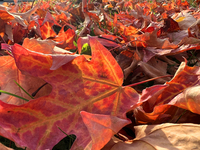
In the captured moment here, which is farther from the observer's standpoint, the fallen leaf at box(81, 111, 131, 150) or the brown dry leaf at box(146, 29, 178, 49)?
the brown dry leaf at box(146, 29, 178, 49)

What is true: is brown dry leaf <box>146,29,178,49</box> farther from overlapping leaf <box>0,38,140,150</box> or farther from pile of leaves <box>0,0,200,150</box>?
overlapping leaf <box>0,38,140,150</box>

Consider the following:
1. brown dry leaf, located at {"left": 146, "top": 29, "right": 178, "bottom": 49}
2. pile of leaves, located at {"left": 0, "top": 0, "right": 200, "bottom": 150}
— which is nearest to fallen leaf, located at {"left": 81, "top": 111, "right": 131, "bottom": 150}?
pile of leaves, located at {"left": 0, "top": 0, "right": 200, "bottom": 150}

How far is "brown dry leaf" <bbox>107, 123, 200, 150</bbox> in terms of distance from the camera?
0.36 meters

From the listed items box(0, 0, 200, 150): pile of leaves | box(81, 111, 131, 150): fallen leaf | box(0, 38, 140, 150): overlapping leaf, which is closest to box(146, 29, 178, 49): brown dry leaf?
box(0, 0, 200, 150): pile of leaves

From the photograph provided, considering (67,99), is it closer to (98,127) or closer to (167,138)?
(98,127)

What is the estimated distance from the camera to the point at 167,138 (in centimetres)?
38

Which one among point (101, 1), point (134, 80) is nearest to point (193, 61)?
point (134, 80)

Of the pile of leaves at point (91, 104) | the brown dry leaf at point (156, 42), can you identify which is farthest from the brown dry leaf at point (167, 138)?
the brown dry leaf at point (156, 42)

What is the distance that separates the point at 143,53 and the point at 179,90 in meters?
0.39

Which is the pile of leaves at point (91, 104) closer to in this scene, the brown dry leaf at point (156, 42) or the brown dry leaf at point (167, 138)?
the brown dry leaf at point (167, 138)

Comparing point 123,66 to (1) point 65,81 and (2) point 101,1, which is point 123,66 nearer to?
(1) point 65,81

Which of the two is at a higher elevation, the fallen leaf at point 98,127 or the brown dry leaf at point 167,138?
the fallen leaf at point 98,127

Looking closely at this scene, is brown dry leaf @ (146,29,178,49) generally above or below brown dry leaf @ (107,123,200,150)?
above

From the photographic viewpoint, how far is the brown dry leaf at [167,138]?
36 cm
